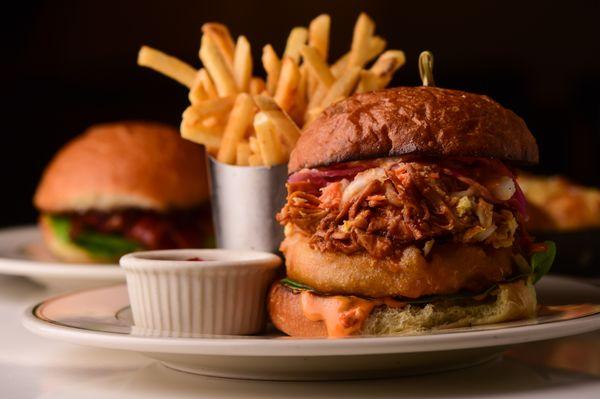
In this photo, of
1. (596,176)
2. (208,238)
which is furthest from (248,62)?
(596,176)

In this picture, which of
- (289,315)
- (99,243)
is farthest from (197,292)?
(99,243)

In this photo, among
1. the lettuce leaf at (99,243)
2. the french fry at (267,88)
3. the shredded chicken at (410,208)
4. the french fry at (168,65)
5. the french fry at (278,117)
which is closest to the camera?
the shredded chicken at (410,208)

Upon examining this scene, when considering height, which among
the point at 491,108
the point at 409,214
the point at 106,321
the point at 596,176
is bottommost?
the point at 596,176

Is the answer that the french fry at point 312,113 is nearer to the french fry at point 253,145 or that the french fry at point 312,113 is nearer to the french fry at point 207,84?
the french fry at point 253,145

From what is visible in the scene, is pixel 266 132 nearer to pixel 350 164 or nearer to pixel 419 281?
pixel 350 164

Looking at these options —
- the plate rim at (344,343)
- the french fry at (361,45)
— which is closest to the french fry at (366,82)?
the french fry at (361,45)

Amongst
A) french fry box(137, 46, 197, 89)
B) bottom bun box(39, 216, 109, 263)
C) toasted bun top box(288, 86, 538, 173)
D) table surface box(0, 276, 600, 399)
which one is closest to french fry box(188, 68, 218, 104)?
french fry box(137, 46, 197, 89)
